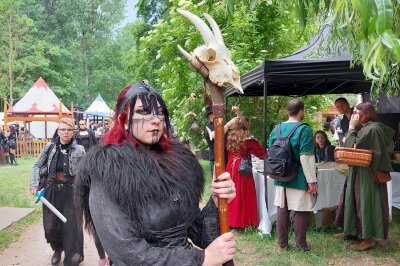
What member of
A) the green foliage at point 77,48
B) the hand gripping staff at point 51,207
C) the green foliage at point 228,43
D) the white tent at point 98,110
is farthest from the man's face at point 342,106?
the green foliage at point 77,48

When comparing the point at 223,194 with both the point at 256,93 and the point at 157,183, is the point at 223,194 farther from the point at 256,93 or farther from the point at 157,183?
the point at 256,93

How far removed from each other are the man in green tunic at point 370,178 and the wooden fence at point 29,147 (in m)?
19.2

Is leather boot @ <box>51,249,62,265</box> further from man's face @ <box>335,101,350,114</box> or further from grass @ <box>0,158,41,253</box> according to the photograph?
man's face @ <box>335,101,350,114</box>

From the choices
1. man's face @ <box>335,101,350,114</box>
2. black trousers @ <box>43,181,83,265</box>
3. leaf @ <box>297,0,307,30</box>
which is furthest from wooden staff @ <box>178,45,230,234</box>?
man's face @ <box>335,101,350,114</box>

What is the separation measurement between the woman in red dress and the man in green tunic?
1389 millimetres

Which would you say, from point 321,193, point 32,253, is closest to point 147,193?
point 32,253

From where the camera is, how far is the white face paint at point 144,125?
6.34 ft

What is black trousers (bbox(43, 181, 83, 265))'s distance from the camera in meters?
5.04

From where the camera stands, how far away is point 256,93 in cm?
933

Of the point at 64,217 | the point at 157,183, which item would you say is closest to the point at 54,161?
the point at 64,217

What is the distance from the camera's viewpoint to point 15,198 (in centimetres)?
966

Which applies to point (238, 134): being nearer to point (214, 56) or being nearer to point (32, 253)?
point (32, 253)

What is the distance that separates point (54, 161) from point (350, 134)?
11.7 feet

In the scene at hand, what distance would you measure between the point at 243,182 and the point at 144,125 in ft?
15.2
